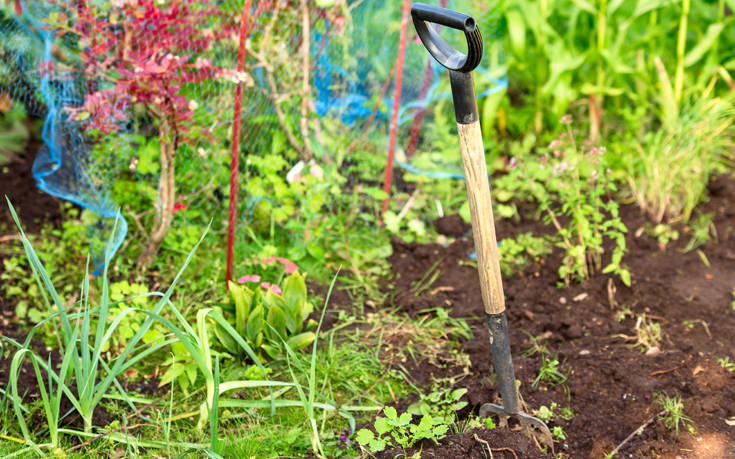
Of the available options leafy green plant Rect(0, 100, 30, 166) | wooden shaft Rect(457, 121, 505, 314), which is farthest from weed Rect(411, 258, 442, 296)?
leafy green plant Rect(0, 100, 30, 166)

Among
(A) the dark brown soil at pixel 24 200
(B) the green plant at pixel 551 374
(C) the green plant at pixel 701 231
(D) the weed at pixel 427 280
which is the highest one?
(A) the dark brown soil at pixel 24 200

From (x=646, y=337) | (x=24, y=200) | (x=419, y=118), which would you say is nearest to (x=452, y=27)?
(x=646, y=337)

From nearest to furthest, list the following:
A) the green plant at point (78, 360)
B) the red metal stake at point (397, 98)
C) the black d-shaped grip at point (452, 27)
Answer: the black d-shaped grip at point (452, 27) → the green plant at point (78, 360) → the red metal stake at point (397, 98)

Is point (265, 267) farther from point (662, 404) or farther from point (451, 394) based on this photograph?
point (662, 404)

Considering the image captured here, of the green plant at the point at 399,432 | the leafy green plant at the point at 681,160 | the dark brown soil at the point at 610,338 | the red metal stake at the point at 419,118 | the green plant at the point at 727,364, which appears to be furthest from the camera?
the red metal stake at the point at 419,118

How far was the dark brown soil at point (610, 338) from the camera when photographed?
7.24ft

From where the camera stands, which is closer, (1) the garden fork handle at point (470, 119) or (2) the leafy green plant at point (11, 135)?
(1) the garden fork handle at point (470, 119)

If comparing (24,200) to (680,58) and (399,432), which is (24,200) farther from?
(680,58)

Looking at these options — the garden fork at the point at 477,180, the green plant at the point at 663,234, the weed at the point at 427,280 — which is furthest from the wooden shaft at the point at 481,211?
the green plant at the point at 663,234

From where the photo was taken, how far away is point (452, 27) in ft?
5.58

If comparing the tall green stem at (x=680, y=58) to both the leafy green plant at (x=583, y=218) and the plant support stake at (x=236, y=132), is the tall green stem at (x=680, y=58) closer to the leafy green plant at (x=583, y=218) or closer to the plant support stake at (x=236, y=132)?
the leafy green plant at (x=583, y=218)

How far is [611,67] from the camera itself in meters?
3.84

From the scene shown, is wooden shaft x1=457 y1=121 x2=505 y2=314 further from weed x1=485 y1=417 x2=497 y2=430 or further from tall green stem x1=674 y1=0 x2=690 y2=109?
tall green stem x1=674 y1=0 x2=690 y2=109

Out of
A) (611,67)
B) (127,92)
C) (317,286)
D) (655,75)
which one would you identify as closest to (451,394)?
(317,286)
